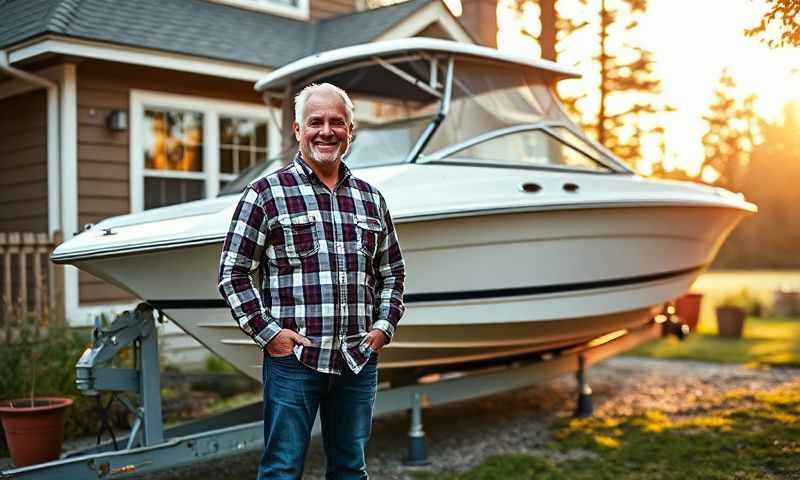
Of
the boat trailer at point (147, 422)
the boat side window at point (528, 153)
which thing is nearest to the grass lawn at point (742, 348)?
the boat side window at point (528, 153)

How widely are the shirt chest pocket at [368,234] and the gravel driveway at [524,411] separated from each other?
82.7 inches

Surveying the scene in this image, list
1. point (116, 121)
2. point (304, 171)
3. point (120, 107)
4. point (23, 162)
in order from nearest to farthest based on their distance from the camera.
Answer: point (304, 171) < point (116, 121) < point (120, 107) < point (23, 162)

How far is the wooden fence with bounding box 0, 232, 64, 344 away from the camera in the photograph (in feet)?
18.4

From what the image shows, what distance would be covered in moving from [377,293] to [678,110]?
11681 millimetres

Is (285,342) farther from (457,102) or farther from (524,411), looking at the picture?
(524,411)

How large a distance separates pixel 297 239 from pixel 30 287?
5.93 metres

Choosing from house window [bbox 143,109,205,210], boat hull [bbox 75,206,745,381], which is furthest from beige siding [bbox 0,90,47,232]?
boat hull [bbox 75,206,745,381]

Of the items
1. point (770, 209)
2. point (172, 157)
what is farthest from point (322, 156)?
point (770, 209)

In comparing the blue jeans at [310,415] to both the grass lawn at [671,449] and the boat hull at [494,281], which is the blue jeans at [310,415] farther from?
the grass lawn at [671,449]

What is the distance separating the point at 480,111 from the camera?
5.07 m

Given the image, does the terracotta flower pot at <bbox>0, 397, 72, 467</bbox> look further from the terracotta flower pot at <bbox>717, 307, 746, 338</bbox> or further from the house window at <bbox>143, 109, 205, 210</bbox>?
the terracotta flower pot at <bbox>717, 307, 746, 338</bbox>

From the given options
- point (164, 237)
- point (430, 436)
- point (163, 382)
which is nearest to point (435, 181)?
point (164, 237)

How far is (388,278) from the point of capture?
2.84 m

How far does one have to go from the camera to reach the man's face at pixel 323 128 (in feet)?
8.62
